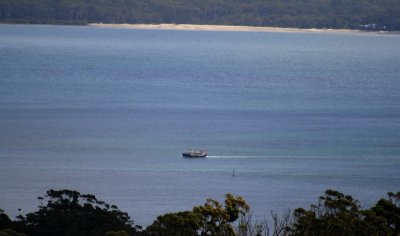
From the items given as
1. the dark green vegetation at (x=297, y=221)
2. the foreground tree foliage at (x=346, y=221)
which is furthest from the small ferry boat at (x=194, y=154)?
the foreground tree foliage at (x=346, y=221)

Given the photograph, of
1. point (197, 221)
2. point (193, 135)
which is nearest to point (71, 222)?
point (197, 221)

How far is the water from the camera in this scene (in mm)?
41844

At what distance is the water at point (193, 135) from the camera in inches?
1647

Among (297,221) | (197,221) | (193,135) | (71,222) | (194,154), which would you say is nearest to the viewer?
(197,221)

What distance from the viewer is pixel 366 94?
85562 millimetres

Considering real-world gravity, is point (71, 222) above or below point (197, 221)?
above

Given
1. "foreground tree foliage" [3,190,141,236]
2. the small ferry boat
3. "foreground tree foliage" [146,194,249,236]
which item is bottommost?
"foreground tree foliage" [146,194,249,236]

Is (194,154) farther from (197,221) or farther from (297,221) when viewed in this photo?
(197,221)

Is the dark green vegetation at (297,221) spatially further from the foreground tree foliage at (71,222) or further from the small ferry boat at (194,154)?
the small ferry boat at (194,154)

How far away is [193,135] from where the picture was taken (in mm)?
57500

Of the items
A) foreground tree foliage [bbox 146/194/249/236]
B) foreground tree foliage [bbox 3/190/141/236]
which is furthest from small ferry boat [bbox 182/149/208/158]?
foreground tree foliage [bbox 146/194/249/236]

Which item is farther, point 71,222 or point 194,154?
point 194,154

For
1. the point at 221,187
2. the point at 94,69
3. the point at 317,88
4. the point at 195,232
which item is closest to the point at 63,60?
the point at 94,69

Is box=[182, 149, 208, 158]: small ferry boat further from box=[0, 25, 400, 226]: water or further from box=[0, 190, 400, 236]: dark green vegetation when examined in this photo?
box=[0, 190, 400, 236]: dark green vegetation
